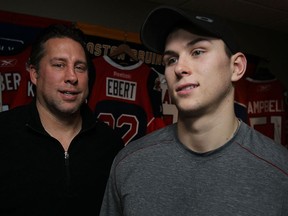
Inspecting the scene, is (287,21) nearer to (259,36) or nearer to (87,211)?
A: (259,36)

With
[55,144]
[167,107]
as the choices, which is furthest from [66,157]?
[167,107]

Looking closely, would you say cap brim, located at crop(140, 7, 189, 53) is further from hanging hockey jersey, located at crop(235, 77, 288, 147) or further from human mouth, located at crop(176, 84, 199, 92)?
hanging hockey jersey, located at crop(235, 77, 288, 147)

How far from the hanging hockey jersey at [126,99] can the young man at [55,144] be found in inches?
22.3

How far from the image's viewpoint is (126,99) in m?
2.01

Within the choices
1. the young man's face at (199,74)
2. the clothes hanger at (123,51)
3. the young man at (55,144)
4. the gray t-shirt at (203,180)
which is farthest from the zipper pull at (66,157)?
the clothes hanger at (123,51)

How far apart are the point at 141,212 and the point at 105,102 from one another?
1147 millimetres

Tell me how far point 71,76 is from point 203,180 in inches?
27.2

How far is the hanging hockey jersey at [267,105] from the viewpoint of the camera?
2.69 m

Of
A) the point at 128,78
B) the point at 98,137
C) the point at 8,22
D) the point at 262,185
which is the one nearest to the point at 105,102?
the point at 128,78

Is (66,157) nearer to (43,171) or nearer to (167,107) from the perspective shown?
(43,171)

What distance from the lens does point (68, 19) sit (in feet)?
6.82

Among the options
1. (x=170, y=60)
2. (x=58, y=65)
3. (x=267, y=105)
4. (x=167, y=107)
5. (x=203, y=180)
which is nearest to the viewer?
(x=203, y=180)

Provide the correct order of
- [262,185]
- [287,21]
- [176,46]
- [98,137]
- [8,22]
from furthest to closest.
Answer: [287,21]
[8,22]
[98,137]
[176,46]
[262,185]

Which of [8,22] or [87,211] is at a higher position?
[8,22]
